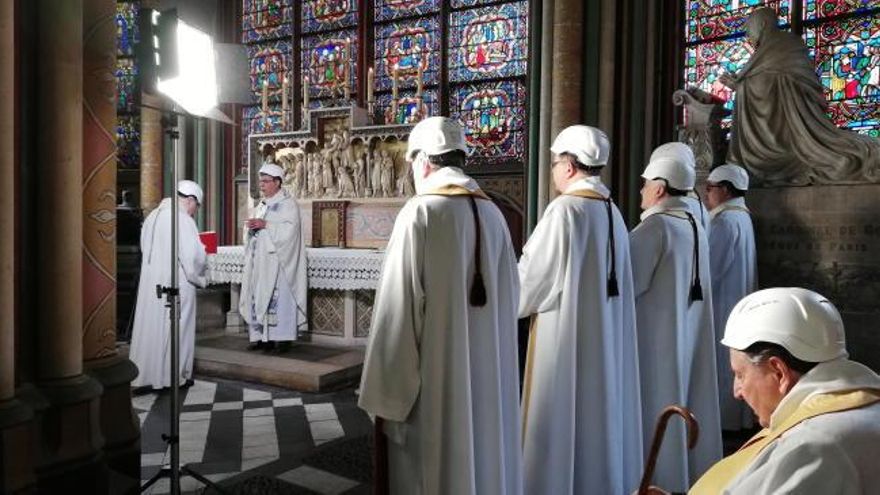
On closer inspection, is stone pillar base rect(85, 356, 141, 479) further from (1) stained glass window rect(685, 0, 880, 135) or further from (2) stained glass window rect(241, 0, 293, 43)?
(2) stained glass window rect(241, 0, 293, 43)

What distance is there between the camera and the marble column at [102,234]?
3260 mm

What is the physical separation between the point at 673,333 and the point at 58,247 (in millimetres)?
3038

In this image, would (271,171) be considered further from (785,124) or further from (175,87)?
(785,124)

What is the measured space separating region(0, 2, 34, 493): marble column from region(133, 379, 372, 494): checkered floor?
1133 millimetres

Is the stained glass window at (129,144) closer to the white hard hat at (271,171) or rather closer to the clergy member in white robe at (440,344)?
the white hard hat at (271,171)

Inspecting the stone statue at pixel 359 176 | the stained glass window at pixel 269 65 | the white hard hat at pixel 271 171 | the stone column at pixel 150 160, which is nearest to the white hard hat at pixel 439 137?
the white hard hat at pixel 271 171

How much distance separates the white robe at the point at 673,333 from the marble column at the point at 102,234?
2.69m

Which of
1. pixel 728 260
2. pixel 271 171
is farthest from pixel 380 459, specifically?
pixel 271 171

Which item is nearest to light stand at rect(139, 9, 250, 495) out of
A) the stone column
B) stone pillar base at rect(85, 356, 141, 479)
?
stone pillar base at rect(85, 356, 141, 479)

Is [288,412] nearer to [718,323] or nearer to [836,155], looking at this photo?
[718,323]

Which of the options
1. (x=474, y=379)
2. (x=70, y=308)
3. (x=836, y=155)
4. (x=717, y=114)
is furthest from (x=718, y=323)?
(x=70, y=308)

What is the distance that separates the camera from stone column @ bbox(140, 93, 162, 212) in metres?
10.7

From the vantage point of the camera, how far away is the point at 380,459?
2.71 m

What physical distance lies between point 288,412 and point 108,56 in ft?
9.55
